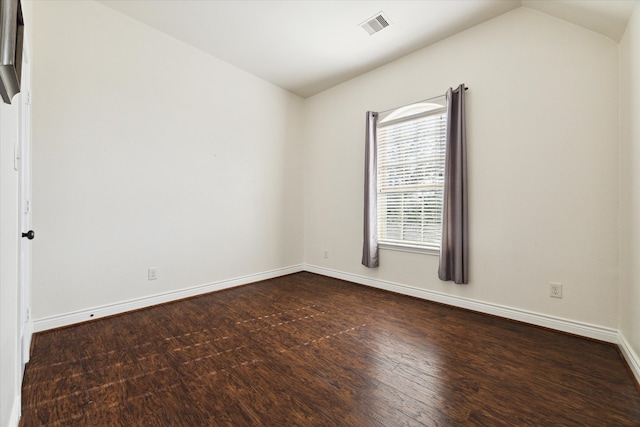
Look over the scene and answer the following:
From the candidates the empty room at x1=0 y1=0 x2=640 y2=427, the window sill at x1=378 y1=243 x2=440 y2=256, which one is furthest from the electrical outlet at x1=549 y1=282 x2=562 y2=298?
the window sill at x1=378 y1=243 x2=440 y2=256

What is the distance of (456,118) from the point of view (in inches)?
114

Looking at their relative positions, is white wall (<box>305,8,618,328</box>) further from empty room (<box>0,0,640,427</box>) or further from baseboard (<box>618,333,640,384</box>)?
baseboard (<box>618,333,640,384</box>)

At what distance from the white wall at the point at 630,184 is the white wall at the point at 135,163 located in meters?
3.67

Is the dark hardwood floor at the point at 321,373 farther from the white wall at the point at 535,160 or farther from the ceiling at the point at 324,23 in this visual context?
the ceiling at the point at 324,23

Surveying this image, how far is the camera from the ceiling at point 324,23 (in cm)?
233

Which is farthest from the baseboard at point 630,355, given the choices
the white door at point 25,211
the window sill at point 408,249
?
the white door at point 25,211

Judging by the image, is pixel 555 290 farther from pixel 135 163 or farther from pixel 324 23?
pixel 135 163

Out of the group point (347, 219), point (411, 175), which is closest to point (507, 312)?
point (411, 175)

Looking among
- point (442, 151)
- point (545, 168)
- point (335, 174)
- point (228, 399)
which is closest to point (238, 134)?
point (335, 174)

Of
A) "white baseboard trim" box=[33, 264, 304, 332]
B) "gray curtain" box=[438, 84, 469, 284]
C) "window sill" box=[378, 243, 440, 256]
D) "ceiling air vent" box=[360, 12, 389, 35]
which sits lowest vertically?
"white baseboard trim" box=[33, 264, 304, 332]

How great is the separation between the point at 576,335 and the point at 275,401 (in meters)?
2.48

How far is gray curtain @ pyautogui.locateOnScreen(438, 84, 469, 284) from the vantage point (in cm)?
284

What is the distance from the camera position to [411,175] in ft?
11.1

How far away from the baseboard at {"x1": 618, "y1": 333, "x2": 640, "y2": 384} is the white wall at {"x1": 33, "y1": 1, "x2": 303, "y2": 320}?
3.65 meters
